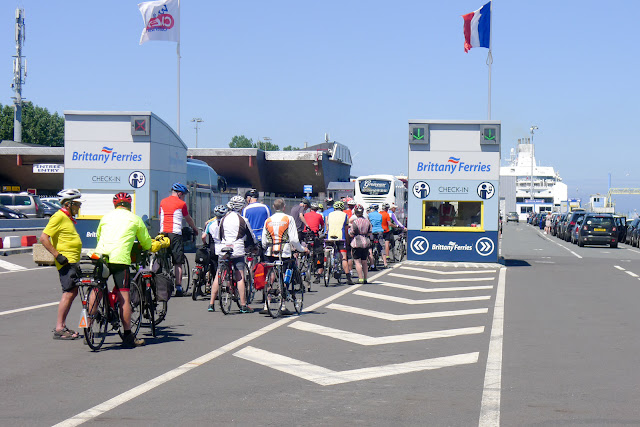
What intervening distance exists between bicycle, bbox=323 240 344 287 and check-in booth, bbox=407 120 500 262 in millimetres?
7253

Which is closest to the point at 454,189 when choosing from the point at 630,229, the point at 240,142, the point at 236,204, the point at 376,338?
the point at 236,204

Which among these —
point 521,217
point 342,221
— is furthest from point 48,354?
point 521,217

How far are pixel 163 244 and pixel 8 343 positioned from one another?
2833 mm

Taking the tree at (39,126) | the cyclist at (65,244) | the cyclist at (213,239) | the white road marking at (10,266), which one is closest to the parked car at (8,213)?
the white road marking at (10,266)

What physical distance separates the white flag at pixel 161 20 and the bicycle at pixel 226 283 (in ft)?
87.7

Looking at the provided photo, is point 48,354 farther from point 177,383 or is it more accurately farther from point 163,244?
point 163,244

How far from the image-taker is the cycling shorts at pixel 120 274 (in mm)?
9352

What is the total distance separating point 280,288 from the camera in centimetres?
1227

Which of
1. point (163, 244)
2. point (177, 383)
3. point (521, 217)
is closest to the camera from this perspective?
point (177, 383)

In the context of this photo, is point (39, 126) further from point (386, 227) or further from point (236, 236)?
point (236, 236)

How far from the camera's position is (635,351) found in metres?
9.65

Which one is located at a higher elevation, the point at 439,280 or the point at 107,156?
the point at 107,156

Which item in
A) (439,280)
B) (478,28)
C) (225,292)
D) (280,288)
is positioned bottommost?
(439,280)

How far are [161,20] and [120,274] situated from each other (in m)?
30.3
